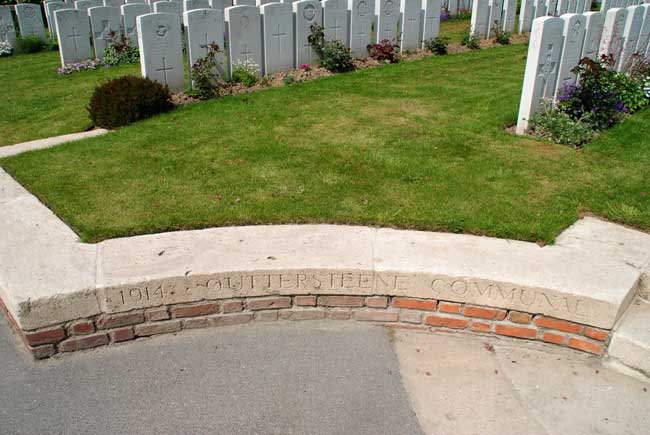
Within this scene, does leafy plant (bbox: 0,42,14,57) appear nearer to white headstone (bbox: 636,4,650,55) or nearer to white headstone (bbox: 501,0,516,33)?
white headstone (bbox: 501,0,516,33)

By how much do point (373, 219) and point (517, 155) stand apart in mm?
→ 2473

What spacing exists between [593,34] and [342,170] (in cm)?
469

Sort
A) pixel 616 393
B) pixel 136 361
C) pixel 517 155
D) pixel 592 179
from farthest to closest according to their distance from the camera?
1. pixel 517 155
2. pixel 592 179
3. pixel 136 361
4. pixel 616 393

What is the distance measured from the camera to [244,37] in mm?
9016

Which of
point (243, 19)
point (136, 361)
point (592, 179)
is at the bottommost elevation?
point (136, 361)

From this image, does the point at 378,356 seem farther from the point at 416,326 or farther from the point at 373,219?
the point at 373,219

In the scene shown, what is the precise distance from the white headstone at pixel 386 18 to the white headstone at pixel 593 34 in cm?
401

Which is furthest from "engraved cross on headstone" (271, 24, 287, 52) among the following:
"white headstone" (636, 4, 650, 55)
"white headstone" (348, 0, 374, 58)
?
"white headstone" (636, 4, 650, 55)

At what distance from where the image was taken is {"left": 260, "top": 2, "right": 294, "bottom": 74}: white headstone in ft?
30.1

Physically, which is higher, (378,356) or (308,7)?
(308,7)

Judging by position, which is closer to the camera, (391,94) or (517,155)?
(517,155)

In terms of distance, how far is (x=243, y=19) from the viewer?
8883 millimetres

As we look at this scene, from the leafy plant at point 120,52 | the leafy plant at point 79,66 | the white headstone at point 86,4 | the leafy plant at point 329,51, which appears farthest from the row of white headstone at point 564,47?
the white headstone at point 86,4

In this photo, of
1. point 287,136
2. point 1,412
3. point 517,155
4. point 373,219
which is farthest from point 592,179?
point 1,412
